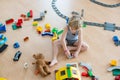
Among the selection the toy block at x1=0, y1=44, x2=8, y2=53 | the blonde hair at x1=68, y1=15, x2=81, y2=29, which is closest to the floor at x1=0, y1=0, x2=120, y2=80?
the toy block at x1=0, y1=44, x2=8, y2=53

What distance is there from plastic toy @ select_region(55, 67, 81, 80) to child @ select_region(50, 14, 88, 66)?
138 millimetres

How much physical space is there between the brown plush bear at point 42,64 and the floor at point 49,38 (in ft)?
0.11

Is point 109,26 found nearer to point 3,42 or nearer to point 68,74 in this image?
point 68,74

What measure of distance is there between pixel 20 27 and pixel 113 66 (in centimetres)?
84

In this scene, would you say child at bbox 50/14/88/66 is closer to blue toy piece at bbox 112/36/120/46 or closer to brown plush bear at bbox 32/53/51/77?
brown plush bear at bbox 32/53/51/77

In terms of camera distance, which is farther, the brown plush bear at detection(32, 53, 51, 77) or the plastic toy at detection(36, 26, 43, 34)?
→ the plastic toy at detection(36, 26, 43, 34)

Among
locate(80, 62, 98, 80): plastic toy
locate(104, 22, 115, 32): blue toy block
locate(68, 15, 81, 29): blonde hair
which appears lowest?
locate(80, 62, 98, 80): plastic toy

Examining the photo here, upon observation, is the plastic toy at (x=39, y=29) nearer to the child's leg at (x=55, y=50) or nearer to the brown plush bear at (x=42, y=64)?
the child's leg at (x=55, y=50)

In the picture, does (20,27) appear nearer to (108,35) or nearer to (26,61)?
(26,61)

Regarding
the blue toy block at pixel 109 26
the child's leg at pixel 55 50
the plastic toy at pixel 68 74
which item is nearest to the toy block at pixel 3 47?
the child's leg at pixel 55 50

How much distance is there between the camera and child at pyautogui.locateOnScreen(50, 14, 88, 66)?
5.04 ft

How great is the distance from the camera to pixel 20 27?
6.11ft

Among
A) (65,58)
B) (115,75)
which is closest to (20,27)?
(65,58)

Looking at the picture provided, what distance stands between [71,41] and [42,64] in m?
0.30
